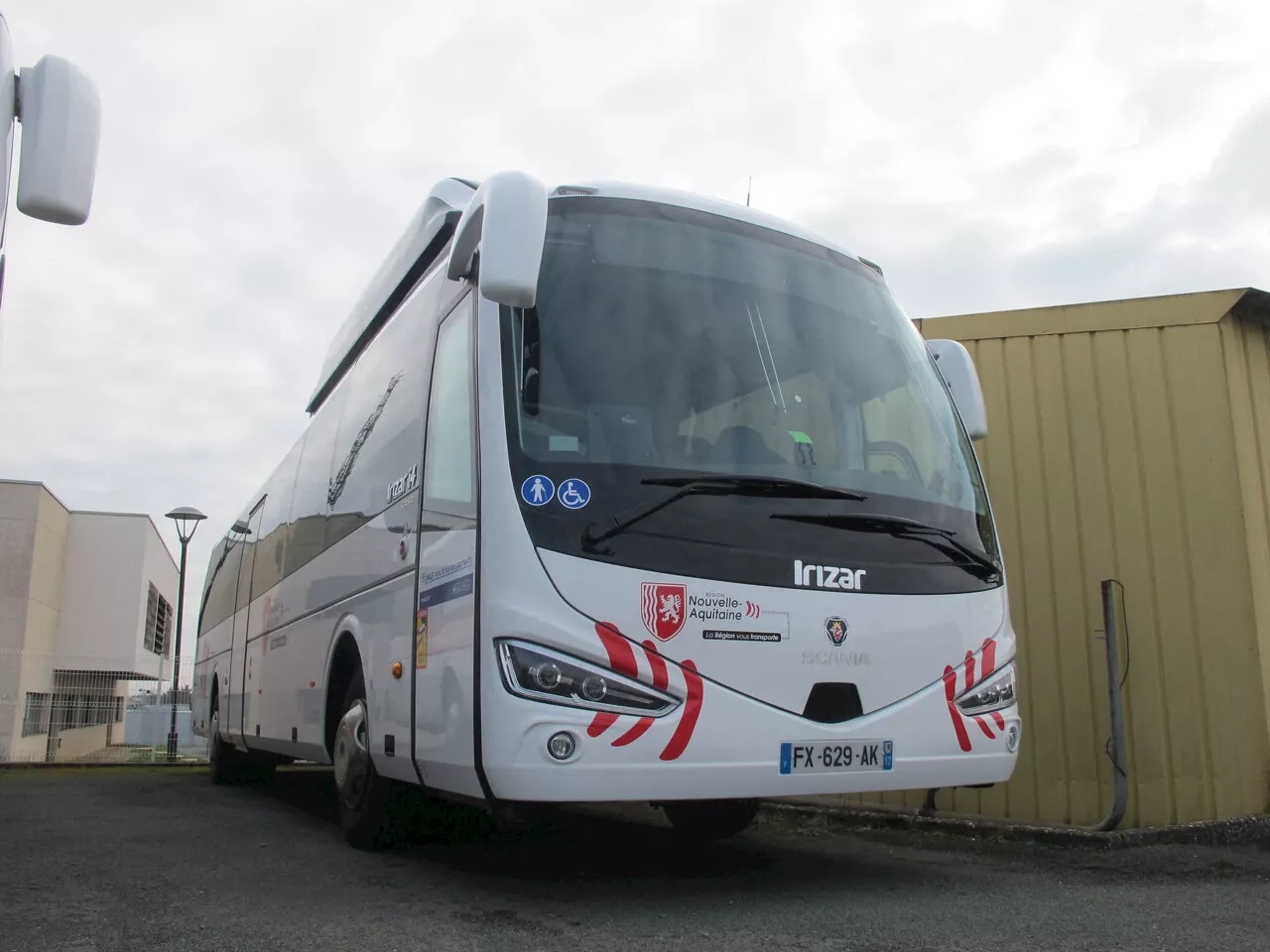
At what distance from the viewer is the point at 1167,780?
6852 millimetres

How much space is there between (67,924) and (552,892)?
68.8 inches

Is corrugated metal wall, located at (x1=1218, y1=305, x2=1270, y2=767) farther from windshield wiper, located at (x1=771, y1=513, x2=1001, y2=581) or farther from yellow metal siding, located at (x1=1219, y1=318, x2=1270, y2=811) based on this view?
windshield wiper, located at (x1=771, y1=513, x2=1001, y2=581)

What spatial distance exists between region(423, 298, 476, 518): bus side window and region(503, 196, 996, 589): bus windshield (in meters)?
0.26

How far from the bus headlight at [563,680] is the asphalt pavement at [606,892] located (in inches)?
29.2

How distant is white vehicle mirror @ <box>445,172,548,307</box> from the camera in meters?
4.28

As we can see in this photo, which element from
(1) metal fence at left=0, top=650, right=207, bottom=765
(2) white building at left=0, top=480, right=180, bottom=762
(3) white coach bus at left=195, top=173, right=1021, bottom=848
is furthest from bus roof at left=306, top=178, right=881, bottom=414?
(2) white building at left=0, top=480, right=180, bottom=762

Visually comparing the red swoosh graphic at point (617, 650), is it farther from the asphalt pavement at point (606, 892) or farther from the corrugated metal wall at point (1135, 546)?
the corrugated metal wall at point (1135, 546)

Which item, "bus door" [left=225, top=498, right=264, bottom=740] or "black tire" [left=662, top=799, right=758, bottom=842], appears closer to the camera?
"black tire" [left=662, top=799, right=758, bottom=842]

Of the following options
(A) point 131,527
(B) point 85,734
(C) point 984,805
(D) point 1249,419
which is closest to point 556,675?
(C) point 984,805

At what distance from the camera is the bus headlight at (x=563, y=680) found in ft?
13.3

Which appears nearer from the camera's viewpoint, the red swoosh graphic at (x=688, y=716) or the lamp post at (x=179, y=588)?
the red swoosh graphic at (x=688, y=716)

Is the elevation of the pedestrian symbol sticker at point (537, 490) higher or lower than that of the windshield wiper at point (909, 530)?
higher

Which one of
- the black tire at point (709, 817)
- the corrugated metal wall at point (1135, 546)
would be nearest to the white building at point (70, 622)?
the black tire at point (709, 817)

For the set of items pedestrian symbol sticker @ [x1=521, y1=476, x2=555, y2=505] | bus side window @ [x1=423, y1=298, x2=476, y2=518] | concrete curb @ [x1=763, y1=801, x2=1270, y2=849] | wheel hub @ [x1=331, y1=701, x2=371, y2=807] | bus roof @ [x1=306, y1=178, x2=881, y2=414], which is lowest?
concrete curb @ [x1=763, y1=801, x2=1270, y2=849]
